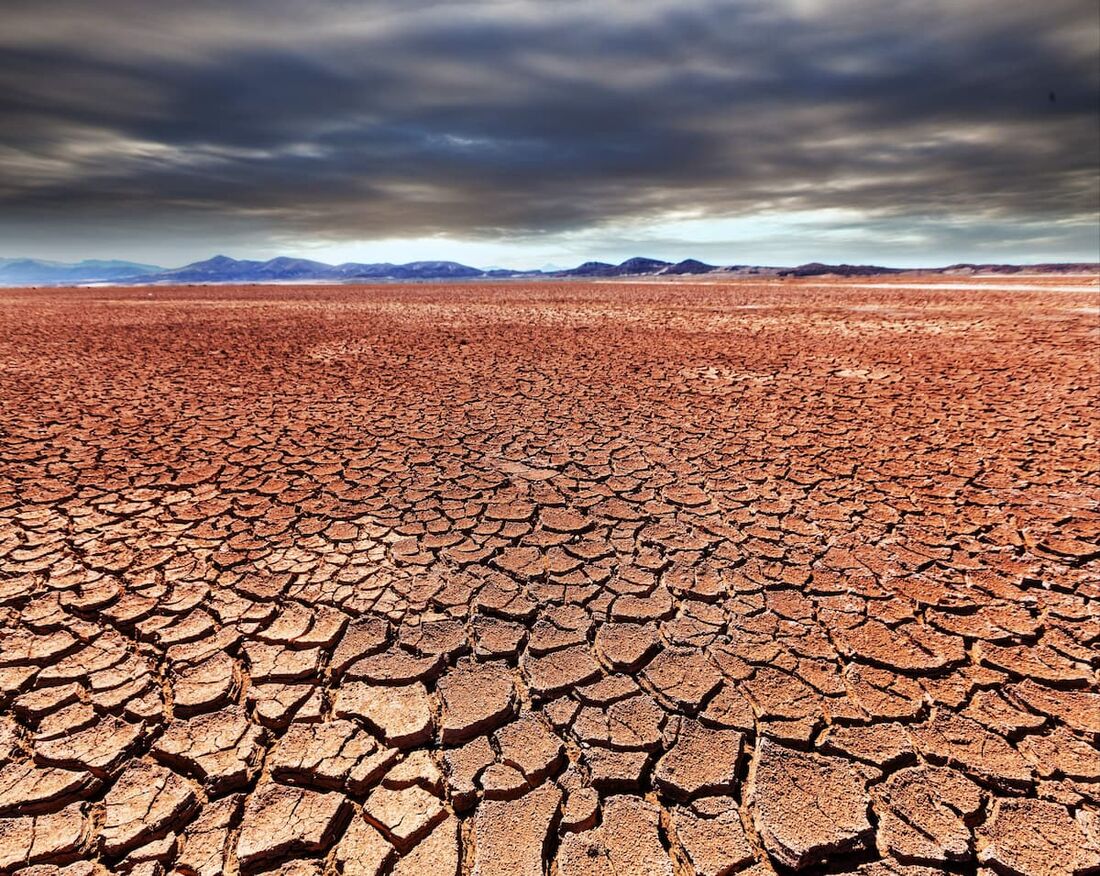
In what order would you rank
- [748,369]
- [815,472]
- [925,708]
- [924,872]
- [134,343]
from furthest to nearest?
[134,343], [748,369], [815,472], [925,708], [924,872]

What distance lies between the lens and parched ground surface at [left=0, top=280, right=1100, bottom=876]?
1668 millimetres

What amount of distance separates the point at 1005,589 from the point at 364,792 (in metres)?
3.29

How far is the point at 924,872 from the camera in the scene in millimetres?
1541

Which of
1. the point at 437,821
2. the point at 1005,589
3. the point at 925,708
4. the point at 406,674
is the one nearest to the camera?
the point at 437,821

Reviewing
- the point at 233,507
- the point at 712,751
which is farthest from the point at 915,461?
the point at 233,507

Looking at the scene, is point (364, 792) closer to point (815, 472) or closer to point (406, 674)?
point (406, 674)

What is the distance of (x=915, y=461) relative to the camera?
450 cm

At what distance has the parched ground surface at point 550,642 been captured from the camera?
167 centimetres

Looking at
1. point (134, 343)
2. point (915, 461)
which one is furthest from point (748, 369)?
point (134, 343)

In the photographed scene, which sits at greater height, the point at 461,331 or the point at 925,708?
the point at 461,331

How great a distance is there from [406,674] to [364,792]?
53 centimetres

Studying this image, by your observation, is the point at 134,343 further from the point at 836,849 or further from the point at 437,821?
the point at 836,849

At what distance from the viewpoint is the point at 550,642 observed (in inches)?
97.8

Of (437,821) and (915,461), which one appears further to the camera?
(915,461)
